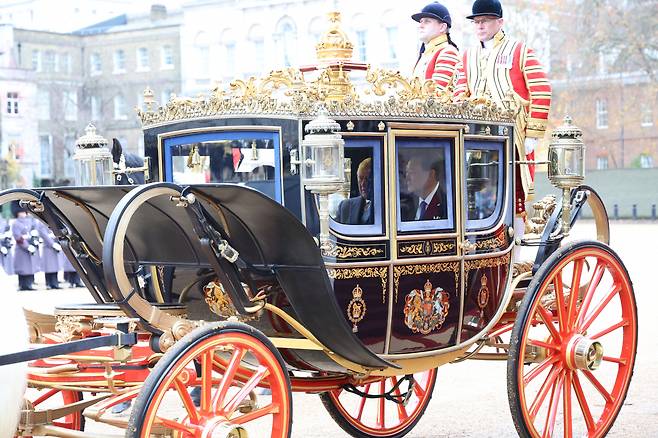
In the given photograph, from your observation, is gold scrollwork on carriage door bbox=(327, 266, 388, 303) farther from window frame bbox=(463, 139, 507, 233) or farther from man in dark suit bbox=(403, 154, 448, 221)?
window frame bbox=(463, 139, 507, 233)

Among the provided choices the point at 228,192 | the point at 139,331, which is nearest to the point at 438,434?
the point at 139,331

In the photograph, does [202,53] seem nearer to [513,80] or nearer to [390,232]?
[513,80]

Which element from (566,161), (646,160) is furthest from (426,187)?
(646,160)

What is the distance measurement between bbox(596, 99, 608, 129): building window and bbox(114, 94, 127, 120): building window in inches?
906

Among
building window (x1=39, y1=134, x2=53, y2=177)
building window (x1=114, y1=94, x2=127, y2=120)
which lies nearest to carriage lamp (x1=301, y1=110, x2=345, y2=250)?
building window (x1=39, y1=134, x2=53, y2=177)

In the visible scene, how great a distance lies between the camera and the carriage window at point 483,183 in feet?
19.1

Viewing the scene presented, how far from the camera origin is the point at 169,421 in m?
4.15

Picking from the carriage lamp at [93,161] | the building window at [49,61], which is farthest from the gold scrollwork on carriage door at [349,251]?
the building window at [49,61]

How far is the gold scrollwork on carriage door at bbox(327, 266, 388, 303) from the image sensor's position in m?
5.07

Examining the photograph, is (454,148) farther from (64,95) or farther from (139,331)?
(64,95)

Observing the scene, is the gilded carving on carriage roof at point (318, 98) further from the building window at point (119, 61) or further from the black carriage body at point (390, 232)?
the building window at point (119, 61)

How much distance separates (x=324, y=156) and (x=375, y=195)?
1.94 feet

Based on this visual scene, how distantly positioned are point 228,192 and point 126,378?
0.86 meters

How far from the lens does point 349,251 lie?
16.8 feet
